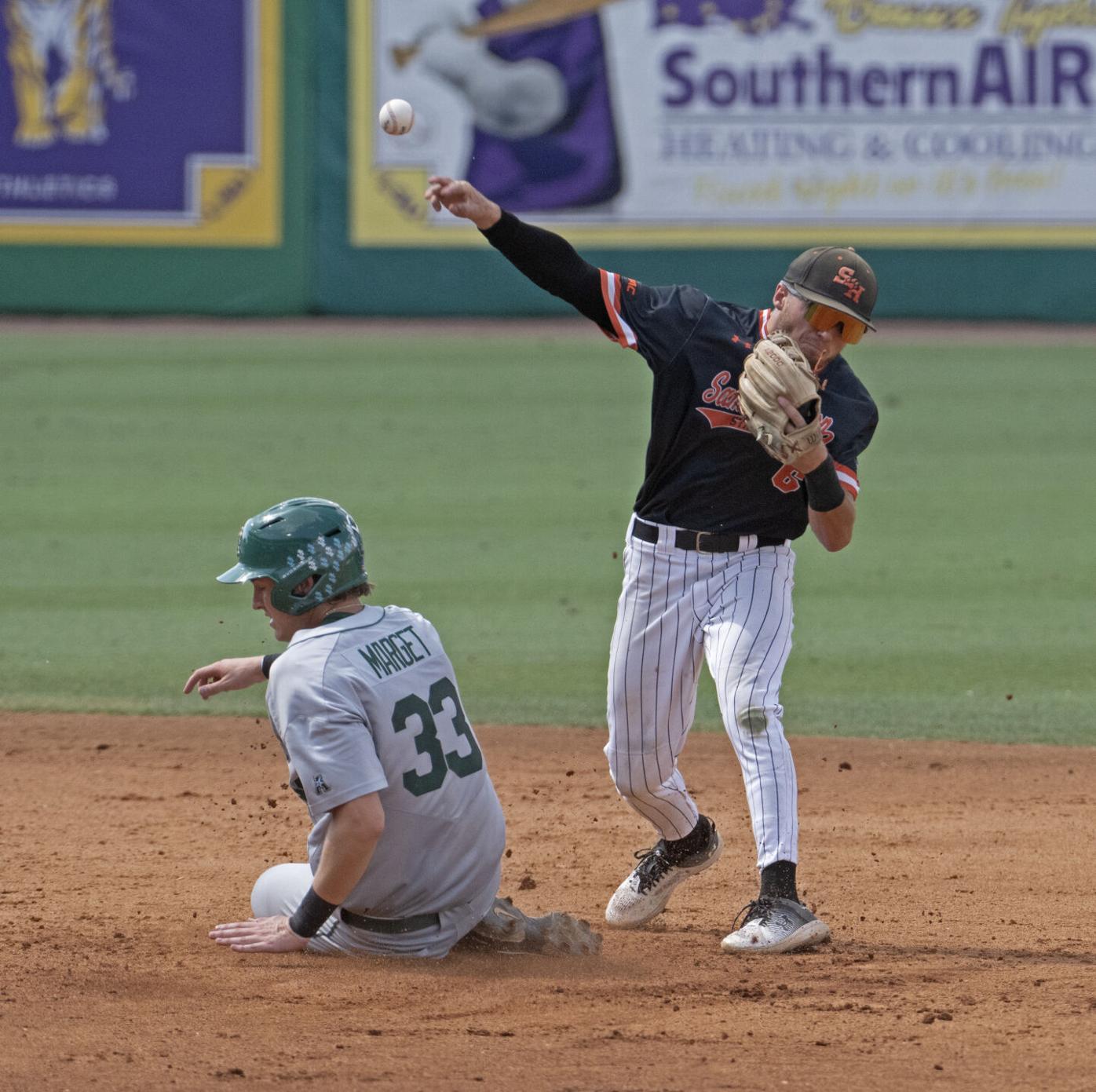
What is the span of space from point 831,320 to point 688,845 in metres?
1.44

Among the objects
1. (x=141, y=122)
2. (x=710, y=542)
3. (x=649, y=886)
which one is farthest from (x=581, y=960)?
(x=141, y=122)

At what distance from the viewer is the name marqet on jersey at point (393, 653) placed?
400 centimetres

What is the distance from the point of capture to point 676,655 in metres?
4.73

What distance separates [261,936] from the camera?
14.2 ft

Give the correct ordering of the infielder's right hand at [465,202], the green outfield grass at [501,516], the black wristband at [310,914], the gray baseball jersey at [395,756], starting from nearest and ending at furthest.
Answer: the gray baseball jersey at [395,756]
the black wristband at [310,914]
the infielder's right hand at [465,202]
the green outfield grass at [501,516]

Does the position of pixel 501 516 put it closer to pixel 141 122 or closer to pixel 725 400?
pixel 725 400

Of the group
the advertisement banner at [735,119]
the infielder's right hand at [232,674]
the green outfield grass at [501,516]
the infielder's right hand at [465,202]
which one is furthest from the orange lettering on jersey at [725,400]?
the advertisement banner at [735,119]

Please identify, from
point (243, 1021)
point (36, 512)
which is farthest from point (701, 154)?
point (243, 1021)

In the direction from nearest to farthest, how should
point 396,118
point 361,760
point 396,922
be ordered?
point 361,760
point 396,922
point 396,118

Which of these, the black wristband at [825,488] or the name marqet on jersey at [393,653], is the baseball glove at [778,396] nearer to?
the black wristband at [825,488]

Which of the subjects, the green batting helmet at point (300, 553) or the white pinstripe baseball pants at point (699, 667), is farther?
the white pinstripe baseball pants at point (699, 667)

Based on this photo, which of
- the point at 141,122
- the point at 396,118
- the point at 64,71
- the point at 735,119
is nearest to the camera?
the point at 396,118

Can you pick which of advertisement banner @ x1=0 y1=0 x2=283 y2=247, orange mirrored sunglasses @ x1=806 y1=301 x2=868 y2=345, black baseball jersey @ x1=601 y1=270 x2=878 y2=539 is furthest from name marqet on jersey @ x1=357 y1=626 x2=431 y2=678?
advertisement banner @ x1=0 y1=0 x2=283 y2=247

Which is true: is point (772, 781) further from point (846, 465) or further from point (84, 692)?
point (84, 692)
